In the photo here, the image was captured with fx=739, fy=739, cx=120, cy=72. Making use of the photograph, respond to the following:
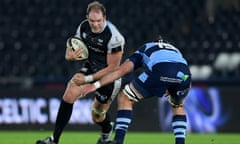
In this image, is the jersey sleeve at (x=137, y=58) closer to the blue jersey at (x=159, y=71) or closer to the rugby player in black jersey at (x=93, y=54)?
the blue jersey at (x=159, y=71)

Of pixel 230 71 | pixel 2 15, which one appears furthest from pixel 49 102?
pixel 2 15

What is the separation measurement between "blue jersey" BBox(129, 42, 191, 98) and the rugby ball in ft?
3.53

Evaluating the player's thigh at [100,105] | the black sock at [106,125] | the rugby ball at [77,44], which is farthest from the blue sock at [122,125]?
the black sock at [106,125]

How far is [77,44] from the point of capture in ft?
31.2

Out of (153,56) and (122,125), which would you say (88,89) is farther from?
(153,56)

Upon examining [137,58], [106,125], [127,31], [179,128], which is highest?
[127,31]

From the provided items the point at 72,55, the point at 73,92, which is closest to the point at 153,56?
the point at 72,55

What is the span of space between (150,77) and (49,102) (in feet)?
26.1

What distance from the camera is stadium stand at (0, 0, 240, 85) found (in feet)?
63.4

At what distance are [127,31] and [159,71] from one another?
40.1ft

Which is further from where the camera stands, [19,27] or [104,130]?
[19,27]

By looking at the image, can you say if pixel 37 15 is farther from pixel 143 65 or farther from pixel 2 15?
pixel 143 65

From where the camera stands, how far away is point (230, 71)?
61.7 feet

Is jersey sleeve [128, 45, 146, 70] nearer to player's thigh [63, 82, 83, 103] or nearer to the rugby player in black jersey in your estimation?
the rugby player in black jersey
